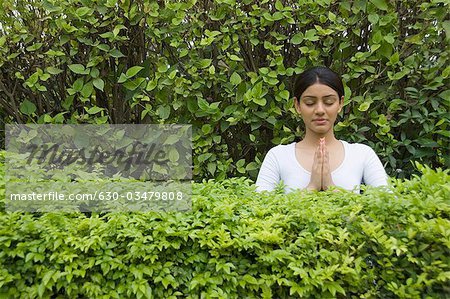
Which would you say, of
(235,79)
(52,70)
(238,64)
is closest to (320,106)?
(235,79)

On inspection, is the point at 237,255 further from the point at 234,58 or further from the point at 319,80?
the point at 234,58

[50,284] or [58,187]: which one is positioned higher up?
[58,187]

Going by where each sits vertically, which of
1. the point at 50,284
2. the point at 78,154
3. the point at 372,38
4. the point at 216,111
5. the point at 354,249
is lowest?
the point at 50,284

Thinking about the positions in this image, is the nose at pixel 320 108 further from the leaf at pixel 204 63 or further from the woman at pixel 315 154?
the leaf at pixel 204 63

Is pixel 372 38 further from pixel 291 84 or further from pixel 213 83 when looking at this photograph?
pixel 213 83

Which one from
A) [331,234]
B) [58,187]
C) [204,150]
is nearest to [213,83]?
[204,150]

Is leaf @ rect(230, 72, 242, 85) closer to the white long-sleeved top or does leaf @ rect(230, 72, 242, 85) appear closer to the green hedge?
the white long-sleeved top

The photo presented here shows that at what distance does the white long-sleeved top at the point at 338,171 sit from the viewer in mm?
2656

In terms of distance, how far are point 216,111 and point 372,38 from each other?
3.56 ft

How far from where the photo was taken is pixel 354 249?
1744 millimetres

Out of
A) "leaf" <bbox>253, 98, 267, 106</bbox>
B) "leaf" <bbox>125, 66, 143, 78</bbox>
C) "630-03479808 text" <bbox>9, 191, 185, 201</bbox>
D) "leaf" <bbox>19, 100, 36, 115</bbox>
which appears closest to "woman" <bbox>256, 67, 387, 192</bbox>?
"leaf" <bbox>253, 98, 267, 106</bbox>

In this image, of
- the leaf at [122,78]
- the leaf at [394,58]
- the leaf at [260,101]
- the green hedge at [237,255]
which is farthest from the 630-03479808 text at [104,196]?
the leaf at [394,58]

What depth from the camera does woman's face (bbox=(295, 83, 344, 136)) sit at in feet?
8.77

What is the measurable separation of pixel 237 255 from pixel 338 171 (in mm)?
1078
